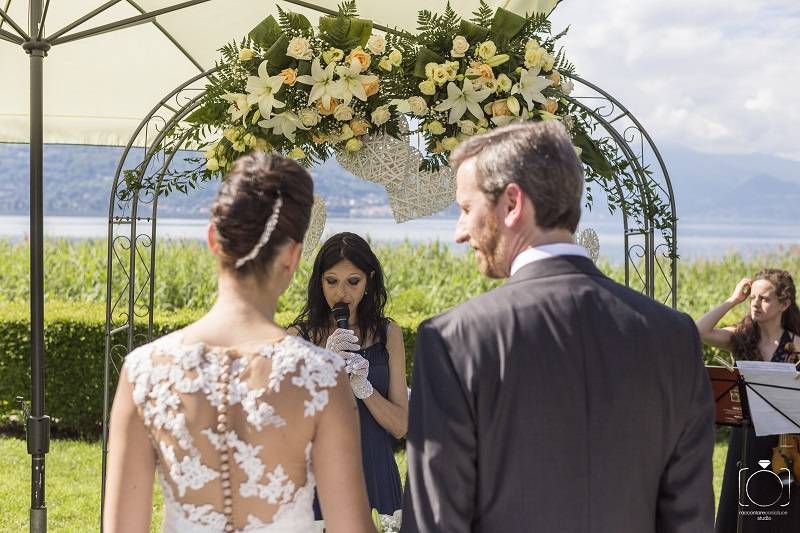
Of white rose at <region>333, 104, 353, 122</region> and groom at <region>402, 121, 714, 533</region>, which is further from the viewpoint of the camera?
white rose at <region>333, 104, 353, 122</region>

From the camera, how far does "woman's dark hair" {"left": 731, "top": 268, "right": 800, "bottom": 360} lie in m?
5.55

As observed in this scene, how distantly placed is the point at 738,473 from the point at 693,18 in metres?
75.7

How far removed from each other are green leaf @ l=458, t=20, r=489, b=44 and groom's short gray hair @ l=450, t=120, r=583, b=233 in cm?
170

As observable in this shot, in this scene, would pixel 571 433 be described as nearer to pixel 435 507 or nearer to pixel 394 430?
pixel 435 507

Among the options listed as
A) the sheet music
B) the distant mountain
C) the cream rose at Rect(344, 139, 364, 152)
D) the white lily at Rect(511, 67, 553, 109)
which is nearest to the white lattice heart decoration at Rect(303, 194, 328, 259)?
the cream rose at Rect(344, 139, 364, 152)

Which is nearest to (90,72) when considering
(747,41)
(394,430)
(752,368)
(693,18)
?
(394,430)

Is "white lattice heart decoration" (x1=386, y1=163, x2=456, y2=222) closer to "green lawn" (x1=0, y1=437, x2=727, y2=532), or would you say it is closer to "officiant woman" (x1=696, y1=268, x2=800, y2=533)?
"officiant woman" (x1=696, y1=268, x2=800, y2=533)

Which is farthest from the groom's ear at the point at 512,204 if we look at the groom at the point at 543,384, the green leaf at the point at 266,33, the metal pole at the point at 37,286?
the metal pole at the point at 37,286

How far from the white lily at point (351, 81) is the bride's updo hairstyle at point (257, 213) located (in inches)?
57.7

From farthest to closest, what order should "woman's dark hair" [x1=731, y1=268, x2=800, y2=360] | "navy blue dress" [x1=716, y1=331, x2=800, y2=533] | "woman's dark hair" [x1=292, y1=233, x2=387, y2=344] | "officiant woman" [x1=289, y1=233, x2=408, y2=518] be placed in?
"woman's dark hair" [x1=731, y1=268, x2=800, y2=360] → "navy blue dress" [x1=716, y1=331, x2=800, y2=533] → "woman's dark hair" [x1=292, y1=233, x2=387, y2=344] → "officiant woman" [x1=289, y1=233, x2=408, y2=518]

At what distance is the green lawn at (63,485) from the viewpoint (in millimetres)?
6719

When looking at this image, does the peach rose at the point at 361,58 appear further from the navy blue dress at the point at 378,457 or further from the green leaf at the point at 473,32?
the navy blue dress at the point at 378,457

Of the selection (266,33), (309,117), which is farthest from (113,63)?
(309,117)

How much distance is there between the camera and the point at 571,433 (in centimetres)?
191
